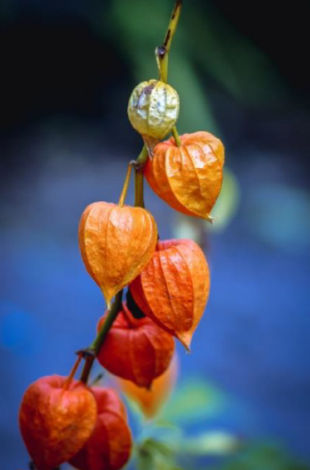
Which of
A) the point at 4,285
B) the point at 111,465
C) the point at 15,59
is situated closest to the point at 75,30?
the point at 15,59

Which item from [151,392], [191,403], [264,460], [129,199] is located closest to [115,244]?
[151,392]

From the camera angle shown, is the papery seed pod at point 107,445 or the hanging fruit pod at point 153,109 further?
the papery seed pod at point 107,445

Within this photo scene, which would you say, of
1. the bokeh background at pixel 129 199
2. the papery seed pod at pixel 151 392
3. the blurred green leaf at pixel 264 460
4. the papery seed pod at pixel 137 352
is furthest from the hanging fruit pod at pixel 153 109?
the bokeh background at pixel 129 199

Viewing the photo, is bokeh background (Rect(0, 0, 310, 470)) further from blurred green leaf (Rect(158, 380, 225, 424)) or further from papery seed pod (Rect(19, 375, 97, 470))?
papery seed pod (Rect(19, 375, 97, 470))

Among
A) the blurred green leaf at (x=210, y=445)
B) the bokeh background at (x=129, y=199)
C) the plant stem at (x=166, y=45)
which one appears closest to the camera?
the plant stem at (x=166, y=45)

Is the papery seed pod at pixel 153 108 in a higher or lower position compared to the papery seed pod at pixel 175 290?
higher

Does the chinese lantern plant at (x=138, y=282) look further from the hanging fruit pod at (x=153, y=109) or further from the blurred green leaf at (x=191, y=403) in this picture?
the blurred green leaf at (x=191, y=403)

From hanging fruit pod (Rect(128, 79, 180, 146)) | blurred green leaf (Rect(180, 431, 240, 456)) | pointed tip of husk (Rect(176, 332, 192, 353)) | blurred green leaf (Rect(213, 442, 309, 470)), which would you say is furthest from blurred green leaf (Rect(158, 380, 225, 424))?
hanging fruit pod (Rect(128, 79, 180, 146))
